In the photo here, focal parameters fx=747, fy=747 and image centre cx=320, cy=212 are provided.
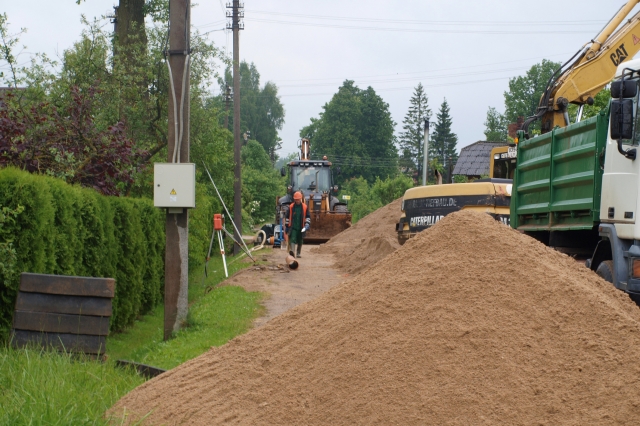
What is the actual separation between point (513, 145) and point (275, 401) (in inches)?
445

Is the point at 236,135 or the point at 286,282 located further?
the point at 236,135

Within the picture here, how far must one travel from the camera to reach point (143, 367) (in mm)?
7262

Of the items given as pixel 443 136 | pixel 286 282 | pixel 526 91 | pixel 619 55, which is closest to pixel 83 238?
pixel 286 282

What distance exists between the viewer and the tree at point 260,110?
91.4 metres

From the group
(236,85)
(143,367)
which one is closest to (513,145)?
(143,367)

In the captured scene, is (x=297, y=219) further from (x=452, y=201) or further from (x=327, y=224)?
(x=327, y=224)

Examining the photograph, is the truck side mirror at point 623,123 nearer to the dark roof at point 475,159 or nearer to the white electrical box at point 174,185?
the white electrical box at point 174,185

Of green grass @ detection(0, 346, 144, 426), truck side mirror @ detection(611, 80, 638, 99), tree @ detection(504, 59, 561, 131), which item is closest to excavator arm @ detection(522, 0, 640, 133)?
truck side mirror @ detection(611, 80, 638, 99)

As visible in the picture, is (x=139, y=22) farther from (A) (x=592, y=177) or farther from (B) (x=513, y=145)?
(A) (x=592, y=177)

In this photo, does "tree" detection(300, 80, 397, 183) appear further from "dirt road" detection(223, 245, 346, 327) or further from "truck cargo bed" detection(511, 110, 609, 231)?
"truck cargo bed" detection(511, 110, 609, 231)

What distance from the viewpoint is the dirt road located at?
12.7 metres

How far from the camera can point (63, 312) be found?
7281mm

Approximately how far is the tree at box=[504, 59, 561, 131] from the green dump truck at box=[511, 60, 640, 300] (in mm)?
72126

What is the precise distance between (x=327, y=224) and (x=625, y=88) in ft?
76.1
